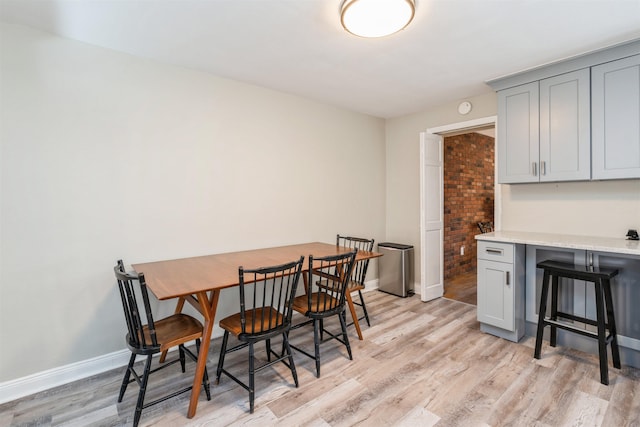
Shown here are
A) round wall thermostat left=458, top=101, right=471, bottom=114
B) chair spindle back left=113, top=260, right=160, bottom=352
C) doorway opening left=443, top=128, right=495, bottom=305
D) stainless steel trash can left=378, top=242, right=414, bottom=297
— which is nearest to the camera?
chair spindle back left=113, top=260, right=160, bottom=352

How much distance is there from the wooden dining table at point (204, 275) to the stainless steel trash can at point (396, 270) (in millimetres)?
1228

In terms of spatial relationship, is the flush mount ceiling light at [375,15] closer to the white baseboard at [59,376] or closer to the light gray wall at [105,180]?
the light gray wall at [105,180]

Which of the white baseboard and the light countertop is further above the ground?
the light countertop

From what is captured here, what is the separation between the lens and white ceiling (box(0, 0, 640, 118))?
74.7 inches

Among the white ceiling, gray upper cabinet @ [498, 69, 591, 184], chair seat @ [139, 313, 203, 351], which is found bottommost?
chair seat @ [139, 313, 203, 351]

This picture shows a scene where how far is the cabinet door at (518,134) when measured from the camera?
9.27 ft

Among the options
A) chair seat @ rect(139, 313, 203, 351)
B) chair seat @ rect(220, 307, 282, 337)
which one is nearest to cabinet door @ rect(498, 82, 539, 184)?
chair seat @ rect(220, 307, 282, 337)

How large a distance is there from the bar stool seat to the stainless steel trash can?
163 cm

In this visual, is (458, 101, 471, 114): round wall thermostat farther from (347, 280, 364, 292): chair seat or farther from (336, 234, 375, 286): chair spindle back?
(347, 280, 364, 292): chair seat

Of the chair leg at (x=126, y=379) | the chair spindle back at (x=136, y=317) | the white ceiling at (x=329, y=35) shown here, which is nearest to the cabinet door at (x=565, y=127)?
the white ceiling at (x=329, y=35)

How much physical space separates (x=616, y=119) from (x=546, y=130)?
0.45 meters

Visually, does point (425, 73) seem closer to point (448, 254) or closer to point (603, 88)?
point (603, 88)

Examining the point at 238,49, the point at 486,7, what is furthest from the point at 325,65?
the point at 486,7

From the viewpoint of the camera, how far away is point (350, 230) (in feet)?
13.5
